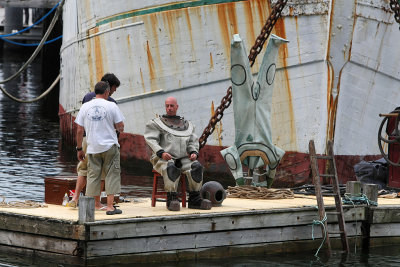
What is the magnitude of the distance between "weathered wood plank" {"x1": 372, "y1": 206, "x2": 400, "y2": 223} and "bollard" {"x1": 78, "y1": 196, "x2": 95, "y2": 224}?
3535 mm

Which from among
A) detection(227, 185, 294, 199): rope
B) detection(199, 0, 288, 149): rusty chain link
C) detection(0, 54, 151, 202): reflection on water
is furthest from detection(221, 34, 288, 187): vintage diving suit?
detection(0, 54, 151, 202): reflection on water

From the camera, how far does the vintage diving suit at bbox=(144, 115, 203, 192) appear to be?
934 cm

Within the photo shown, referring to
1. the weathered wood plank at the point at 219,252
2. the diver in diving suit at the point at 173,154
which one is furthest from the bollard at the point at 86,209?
the diver in diving suit at the point at 173,154

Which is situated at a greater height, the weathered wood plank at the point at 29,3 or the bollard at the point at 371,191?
the weathered wood plank at the point at 29,3

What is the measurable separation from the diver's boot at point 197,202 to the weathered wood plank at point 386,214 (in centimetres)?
208

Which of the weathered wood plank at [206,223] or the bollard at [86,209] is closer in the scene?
the bollard at [86,209]

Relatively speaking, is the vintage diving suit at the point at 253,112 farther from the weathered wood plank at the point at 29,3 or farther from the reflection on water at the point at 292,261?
the weathered wood plank at the point at 29,3

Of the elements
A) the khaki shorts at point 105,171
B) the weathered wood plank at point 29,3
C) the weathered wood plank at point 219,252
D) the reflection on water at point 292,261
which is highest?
the weathered wood plank at point 29,3

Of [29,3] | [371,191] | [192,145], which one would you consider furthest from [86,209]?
[29,3]

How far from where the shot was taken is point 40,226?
8.91m

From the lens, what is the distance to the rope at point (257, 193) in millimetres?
10805

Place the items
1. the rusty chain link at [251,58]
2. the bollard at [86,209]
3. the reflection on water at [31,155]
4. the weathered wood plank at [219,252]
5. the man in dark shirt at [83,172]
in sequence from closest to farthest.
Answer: the bollard at [86,209], the weathered wood plank at [219,252], the man in dark shirt at [83,172], the rusty chain link at [251,58], the reflection on water at [31,155]

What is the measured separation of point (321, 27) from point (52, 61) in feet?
97.7

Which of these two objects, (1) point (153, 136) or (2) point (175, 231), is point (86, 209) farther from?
(1) point (153, 136)
